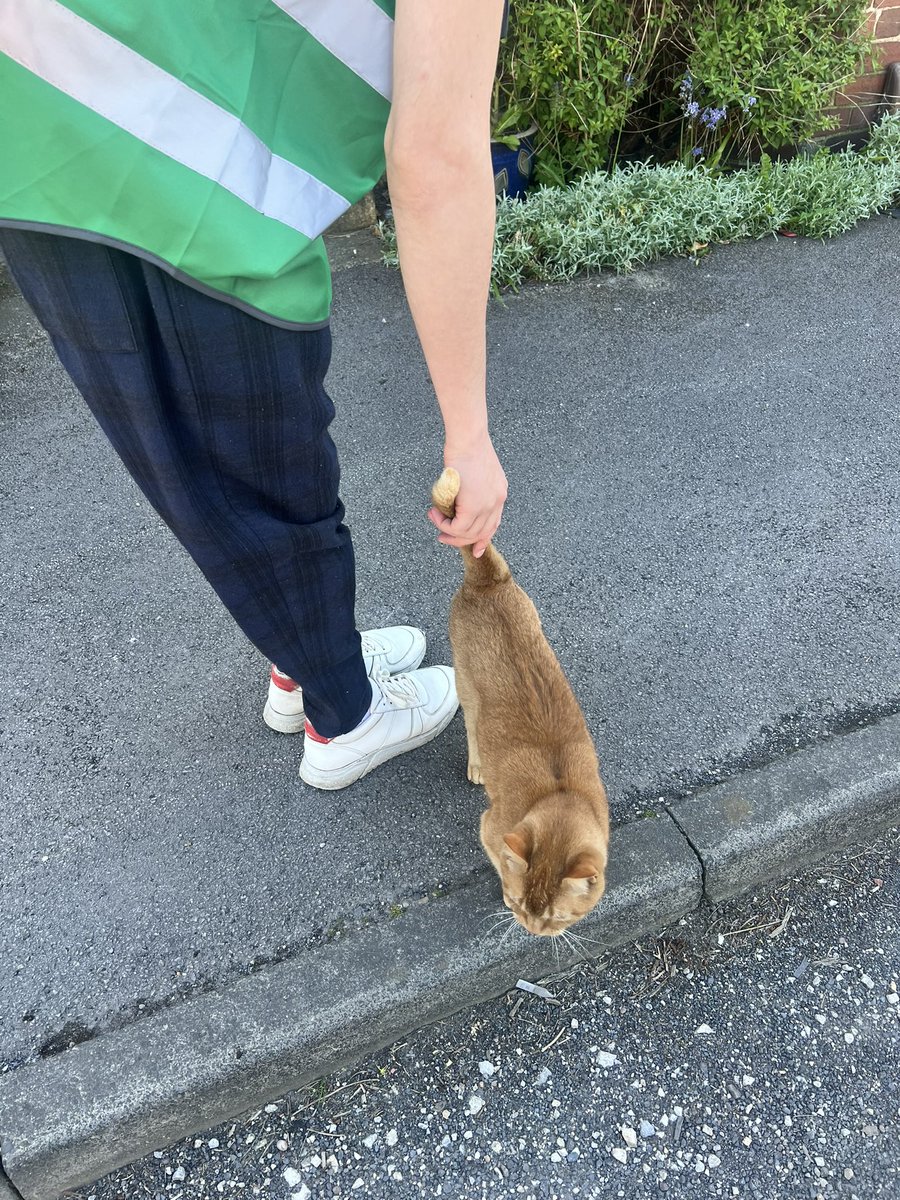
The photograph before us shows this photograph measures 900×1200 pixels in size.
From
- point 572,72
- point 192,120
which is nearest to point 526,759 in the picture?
point 192,120

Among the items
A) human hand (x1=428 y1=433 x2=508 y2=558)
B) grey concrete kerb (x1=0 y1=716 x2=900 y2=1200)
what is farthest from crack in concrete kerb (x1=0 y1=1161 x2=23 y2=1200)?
human hand (x1=428 y1=433 x2=508 y2=558)

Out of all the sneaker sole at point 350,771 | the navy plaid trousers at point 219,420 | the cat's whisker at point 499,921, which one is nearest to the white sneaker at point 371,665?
the sneaker sole at point 350,771

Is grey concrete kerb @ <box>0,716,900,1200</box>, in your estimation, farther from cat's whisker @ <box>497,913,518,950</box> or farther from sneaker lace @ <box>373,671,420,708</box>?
sneaker lace @ <box>373,671,420,708</box>

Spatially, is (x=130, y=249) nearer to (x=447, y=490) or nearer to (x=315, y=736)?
(x=447, y=490)

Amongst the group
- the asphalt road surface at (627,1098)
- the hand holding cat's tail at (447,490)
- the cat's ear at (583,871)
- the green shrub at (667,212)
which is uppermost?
the hand holding cat's tail at (447,490)

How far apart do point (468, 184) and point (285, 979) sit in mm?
1713

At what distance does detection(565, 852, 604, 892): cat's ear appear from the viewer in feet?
5.21

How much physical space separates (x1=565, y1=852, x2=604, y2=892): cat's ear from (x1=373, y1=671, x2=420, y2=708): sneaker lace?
780 millimetres

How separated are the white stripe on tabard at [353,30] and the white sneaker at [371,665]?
4.77 ft

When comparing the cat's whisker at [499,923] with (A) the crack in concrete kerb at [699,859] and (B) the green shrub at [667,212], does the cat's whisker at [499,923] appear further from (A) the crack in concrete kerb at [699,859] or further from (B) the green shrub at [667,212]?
(B) the green shrub at [667,212]

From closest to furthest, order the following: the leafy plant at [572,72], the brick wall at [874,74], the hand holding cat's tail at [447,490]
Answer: the hand holding cat's tail at [447,490] < the leafy plant at [572,72] < the brick wall at [874,74]

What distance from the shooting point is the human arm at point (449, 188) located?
1010 mm

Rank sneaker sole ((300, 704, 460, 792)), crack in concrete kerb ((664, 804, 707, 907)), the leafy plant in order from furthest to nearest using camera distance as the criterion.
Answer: the leafy plant, sneaker sole ((300, 704, 460, 792)), crack in concrete kerb ((664, 804, 707, 907))

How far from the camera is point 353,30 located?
3.60 ft
